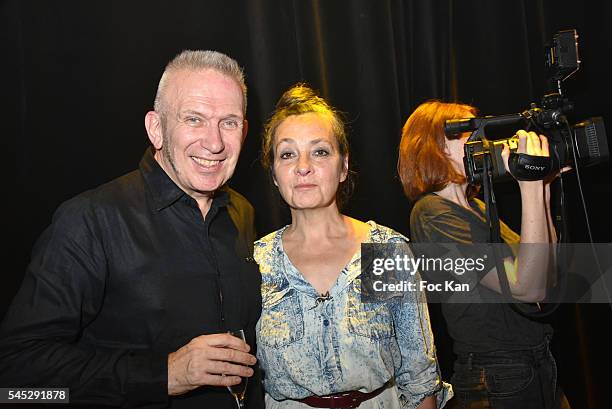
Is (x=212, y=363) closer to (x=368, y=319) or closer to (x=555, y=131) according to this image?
(x=368, y=319)

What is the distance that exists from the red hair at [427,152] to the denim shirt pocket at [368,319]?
0.47 m

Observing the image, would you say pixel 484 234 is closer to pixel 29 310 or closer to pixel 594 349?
pixel 594 349

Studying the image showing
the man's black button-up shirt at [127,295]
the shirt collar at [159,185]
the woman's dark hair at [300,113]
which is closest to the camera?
the man's black button-up shirt at [127,295]

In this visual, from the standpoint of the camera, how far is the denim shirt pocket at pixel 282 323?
1513 mm

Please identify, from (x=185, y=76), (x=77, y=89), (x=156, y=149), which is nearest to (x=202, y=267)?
(x=156, y=149)

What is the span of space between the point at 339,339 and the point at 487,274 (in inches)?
21.3

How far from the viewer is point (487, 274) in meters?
1.72

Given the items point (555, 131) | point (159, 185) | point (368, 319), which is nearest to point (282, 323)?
point (368, 319)

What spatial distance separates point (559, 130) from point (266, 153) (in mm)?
900

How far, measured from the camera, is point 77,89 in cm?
206

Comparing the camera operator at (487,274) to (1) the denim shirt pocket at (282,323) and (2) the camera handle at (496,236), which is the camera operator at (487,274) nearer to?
(2) the camera handle at (496,236)

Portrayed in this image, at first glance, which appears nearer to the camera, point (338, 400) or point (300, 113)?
point (338, 400)

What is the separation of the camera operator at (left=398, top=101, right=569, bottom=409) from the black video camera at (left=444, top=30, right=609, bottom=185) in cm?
4

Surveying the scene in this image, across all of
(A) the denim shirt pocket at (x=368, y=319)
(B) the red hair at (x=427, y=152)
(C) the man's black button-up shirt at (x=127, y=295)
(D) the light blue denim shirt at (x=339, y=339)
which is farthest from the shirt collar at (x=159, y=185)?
(B) the red hair at (x=427, y=152)
